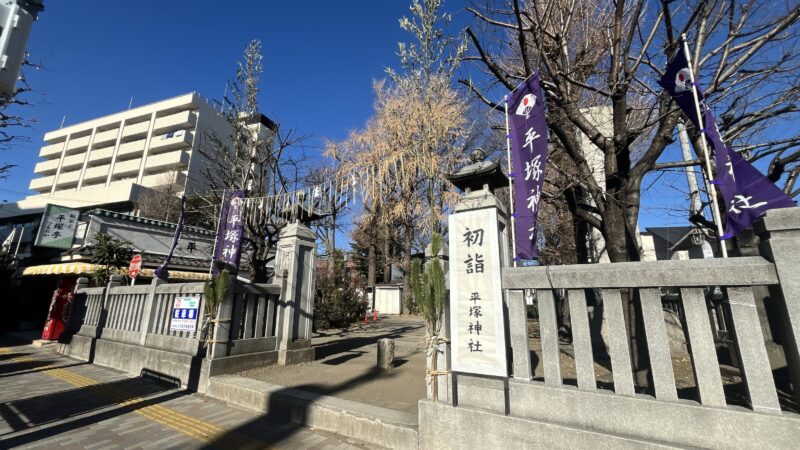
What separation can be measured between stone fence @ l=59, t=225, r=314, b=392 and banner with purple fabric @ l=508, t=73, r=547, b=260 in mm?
5704

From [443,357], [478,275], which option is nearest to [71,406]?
[443,357]

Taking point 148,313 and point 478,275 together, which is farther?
point 148,313

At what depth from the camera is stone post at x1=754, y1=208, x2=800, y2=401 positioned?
2.91m

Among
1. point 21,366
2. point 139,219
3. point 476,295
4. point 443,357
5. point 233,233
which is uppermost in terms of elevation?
point 139,219

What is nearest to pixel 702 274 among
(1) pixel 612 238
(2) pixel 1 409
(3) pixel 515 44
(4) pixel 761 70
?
(1) pixel 612 238

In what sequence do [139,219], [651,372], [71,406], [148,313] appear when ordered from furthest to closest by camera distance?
[139,219] → [148,313] → [71,406] → [651,372]

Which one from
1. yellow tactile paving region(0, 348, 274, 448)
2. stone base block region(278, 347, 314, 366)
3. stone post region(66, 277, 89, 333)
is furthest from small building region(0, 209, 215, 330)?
stone base block region(278, 347, 314, 366)

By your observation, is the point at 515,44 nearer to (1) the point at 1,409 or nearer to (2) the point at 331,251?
(1) the point at 1,409

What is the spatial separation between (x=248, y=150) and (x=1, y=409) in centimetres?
1187

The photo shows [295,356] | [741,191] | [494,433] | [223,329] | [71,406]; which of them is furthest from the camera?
[295,356]

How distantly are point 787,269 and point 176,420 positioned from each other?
7.74 metres

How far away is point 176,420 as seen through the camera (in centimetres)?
535

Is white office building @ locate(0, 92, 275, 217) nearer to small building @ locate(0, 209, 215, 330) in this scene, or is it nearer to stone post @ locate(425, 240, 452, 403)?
small building @ locate(0, 209, 215, 330)

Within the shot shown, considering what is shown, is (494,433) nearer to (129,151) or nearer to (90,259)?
(90,259)
